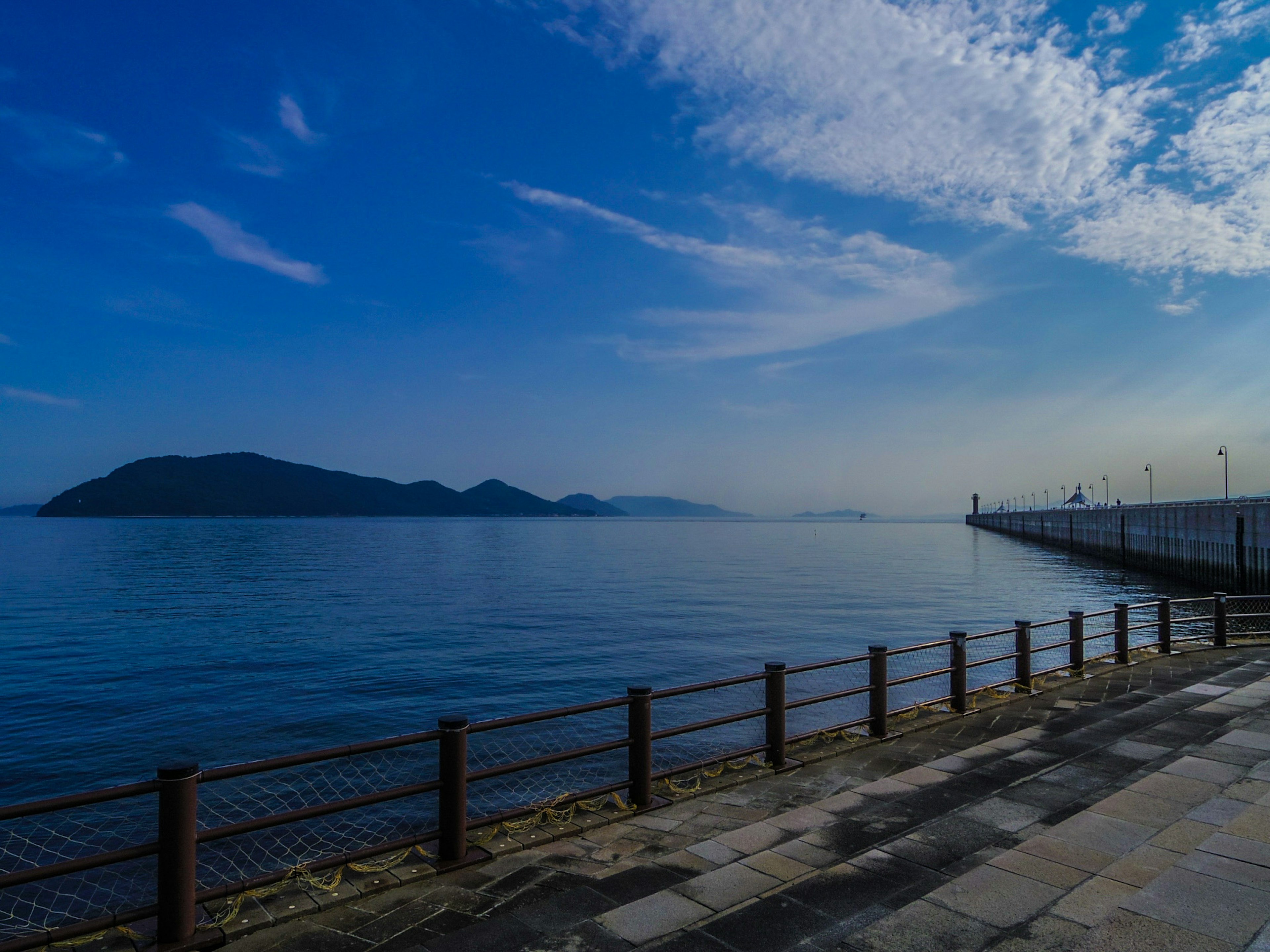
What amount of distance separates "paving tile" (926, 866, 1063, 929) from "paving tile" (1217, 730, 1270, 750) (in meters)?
5.51

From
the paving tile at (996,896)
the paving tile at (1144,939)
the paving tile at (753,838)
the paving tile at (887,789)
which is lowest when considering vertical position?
the paving tile at (887,789)

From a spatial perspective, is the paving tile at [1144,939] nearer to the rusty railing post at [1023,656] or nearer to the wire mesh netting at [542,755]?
the rusty railing post at [1023,656]

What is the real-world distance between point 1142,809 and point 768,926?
442cm

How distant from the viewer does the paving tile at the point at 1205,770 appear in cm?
789

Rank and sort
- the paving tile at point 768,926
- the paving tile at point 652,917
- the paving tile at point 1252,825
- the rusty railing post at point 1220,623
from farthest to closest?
the rusty railing post at point 1220,623 < the paving tile at point 1252,825 < the paving tile at point 652,917 < the paving tile at point 768,926

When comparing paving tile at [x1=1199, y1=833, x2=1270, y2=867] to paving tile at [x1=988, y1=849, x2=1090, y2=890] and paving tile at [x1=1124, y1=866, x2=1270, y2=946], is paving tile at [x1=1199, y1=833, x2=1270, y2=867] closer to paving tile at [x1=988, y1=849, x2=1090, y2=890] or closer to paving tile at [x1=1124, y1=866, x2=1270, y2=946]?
paving tile at [x1=1124, y1=866, x2=1270, y2=946]

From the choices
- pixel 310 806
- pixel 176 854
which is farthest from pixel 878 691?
pixel 176 854

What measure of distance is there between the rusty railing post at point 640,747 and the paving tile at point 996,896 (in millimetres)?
3007

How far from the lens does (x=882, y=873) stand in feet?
19.4

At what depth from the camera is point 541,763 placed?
6.84 m

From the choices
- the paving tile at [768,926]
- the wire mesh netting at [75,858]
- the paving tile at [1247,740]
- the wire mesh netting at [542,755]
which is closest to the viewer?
the paving tile at [768,926]

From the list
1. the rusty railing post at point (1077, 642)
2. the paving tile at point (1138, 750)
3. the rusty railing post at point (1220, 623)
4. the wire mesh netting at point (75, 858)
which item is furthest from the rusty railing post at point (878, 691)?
the rusty railing post at point (1220, 623)

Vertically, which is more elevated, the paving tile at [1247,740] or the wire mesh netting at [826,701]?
the paving tile at [1247,740]

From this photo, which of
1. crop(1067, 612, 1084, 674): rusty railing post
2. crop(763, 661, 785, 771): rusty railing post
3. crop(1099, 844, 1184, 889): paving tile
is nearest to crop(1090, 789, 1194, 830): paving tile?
crop(1099, 844, 1184, 889): paving tile
